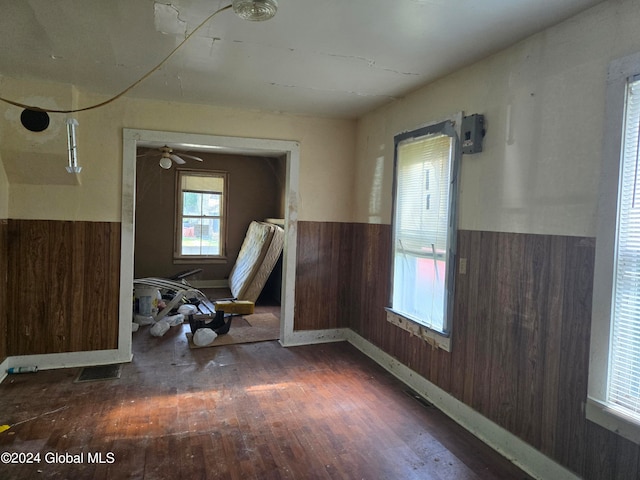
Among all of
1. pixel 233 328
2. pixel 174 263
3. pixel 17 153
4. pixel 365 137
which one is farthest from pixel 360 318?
pixel 174 263

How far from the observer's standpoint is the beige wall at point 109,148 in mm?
3395

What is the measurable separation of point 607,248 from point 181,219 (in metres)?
6.99

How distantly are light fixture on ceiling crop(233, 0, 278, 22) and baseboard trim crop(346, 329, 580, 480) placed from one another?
2748 mm

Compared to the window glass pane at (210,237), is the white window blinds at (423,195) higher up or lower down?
higher up

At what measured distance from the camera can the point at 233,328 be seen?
16.5 ft


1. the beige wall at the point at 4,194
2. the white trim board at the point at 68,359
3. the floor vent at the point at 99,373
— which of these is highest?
the beige wall at the point at 4,194

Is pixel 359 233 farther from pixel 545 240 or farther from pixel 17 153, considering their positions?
pixel 17 153

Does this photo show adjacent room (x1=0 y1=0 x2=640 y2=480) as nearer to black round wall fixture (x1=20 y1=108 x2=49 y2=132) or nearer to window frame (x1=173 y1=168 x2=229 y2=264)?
black round wall fixture (x1=20 y1=108 x2=49 y2=132)

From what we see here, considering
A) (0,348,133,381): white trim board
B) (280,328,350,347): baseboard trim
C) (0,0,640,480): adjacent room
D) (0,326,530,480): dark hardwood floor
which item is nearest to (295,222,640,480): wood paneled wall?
(0,0,640,480): adjacent room

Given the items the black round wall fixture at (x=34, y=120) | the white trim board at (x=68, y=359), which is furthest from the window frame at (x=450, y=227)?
the black round wall fixture at (x=34, y=120)

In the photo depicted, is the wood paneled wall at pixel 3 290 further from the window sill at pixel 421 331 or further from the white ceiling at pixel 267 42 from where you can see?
the window sill at pixel 421 331

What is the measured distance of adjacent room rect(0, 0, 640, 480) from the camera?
2045 mm

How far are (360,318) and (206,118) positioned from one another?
2.65 m

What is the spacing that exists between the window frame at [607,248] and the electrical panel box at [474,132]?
83 cm
